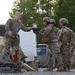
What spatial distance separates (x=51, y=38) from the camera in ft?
35.9

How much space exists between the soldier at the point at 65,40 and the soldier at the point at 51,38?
20cm

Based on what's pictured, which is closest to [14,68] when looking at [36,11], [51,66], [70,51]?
[51,66]

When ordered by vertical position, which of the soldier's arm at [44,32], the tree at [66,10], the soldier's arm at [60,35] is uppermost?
the tree at [66,10]

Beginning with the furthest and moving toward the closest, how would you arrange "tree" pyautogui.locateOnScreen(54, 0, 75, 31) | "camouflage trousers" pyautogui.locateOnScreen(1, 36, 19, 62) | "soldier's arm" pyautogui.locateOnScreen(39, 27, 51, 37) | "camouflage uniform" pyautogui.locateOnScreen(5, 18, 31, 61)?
1. "tree" pyautogui.locateOnScreen(54, 0, 75, 31)
2. "soldier's arm" pyautogui.locateOnScreen(39, 27, 51, 37)
3. "camouflage uniform" pyautogui.locateOnScreen(5, 18, 31, 61)
4. "camouflage trousers" pyautogui.locateOnScreen(1, 36, 19, 62)

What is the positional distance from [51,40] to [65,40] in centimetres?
38

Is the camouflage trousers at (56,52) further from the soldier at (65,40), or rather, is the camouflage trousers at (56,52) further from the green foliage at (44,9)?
the green foliage at (44,9)

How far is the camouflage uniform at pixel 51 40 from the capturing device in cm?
1077

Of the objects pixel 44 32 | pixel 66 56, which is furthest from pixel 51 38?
pixel 66 56

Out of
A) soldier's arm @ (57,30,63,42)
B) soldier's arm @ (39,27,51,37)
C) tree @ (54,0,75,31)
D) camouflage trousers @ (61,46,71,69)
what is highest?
tree @ (54,0,75,31)

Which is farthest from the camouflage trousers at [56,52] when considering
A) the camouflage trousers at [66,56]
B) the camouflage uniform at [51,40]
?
the camouflage trousers at [66,56]

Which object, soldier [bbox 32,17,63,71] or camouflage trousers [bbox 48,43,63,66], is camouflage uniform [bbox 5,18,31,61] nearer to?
soldier [bbox 32,17,63,71]

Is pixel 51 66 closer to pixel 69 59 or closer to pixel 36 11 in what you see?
pixel 69 59

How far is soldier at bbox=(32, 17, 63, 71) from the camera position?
10766mm

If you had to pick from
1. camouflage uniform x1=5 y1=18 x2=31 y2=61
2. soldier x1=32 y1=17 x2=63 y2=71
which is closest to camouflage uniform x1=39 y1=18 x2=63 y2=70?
soldier x1=32 y1=17 x2=63 y2=71
